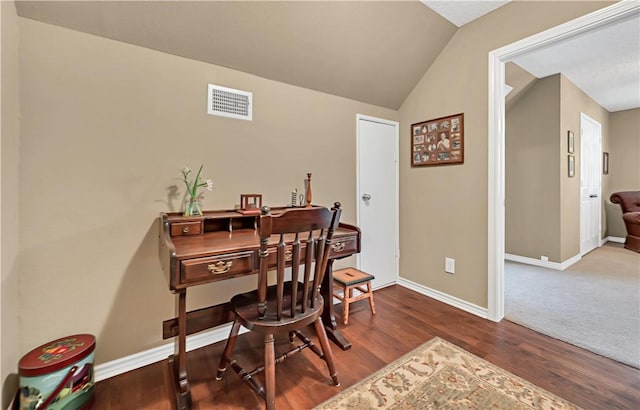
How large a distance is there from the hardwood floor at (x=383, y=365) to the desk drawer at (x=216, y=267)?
704 mm

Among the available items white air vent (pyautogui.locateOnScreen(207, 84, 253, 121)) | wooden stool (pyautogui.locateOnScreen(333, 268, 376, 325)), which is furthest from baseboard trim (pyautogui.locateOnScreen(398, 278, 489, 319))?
white air vent (pyautogui.locateOnScreen(207, 84, 253, 121))

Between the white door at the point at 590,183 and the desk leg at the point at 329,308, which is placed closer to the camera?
the desk leg at the point at 329,308

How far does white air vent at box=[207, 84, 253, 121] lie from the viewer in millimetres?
1921

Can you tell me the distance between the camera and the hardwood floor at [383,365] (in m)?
1.43

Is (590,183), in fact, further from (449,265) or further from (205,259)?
(205,259)

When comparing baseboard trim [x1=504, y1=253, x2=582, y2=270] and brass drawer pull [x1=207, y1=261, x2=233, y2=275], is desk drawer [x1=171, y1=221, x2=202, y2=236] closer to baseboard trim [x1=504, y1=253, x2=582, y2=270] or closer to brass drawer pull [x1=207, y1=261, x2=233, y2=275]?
brass drawer pull [x1=207, y1=261, x2=233, y2=275]

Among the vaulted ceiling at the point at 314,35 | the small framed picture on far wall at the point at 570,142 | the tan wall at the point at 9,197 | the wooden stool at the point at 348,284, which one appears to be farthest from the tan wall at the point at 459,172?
the tan wall at the point at 9,197

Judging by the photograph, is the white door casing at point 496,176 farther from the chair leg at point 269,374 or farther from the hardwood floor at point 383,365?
the chair leg at point 269,374

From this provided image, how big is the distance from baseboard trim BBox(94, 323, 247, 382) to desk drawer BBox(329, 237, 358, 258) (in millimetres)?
1041

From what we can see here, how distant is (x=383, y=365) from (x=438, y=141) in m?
2.07

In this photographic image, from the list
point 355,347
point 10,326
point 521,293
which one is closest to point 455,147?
point 521,293

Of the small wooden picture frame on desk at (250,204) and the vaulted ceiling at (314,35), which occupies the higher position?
the vaulted ceiling at (314,35)

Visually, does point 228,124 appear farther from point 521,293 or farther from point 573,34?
point 521,293

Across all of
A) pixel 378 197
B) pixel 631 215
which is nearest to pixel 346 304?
pixel 378 197
